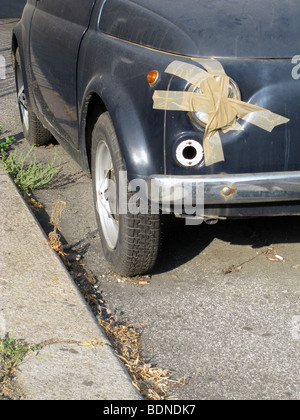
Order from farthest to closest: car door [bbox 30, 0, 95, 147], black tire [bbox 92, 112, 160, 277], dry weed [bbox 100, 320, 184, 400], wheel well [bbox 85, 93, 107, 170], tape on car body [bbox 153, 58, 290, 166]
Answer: car door [bbox 30, 0, 95, 147] → wheel well [bbox 85, 93, 107, 170] → black tire [bbox 92, 112, 160, 277] → tape on car body [bbox 153, 58, 290, 166] → dry weed [bbox 100, 320, 184, 400]

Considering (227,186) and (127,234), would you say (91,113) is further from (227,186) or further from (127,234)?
(227,186)

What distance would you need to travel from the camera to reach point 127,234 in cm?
357

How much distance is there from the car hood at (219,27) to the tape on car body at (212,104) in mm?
108

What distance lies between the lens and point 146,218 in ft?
11.6

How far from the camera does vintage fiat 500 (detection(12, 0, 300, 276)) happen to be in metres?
3.16

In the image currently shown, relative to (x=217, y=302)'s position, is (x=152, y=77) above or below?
above

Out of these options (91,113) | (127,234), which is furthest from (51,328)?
(91,113)

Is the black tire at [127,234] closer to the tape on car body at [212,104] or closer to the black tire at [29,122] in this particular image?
the tape on car body at [212,104]

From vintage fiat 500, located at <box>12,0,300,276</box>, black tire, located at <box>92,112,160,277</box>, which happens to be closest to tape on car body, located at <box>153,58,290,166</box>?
vintage fiat 500, located at <box>12,0,300,276</box>

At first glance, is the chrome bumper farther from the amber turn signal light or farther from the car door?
the car door

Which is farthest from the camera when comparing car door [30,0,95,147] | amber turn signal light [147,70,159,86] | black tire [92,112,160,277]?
car door [30,0,95,147]

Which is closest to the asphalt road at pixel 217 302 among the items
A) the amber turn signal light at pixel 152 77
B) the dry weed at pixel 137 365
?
the dry weed at pixel 137 365

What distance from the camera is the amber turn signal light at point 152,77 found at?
3.23 meters

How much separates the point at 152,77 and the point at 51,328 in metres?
1.30
